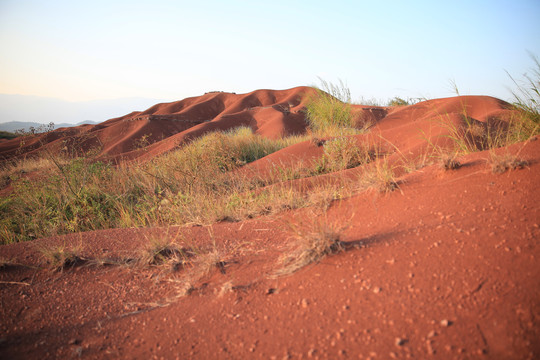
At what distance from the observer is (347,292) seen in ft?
5.61

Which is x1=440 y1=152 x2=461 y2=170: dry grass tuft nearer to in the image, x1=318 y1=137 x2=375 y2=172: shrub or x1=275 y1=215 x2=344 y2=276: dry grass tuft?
x1=275 y1=215 x2=344 y2=276: dry grass tuft

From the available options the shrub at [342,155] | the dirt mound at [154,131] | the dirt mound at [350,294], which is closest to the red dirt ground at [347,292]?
the dirt mound at [350,294]

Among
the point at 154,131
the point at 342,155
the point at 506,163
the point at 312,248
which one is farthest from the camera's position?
the point at 154,131

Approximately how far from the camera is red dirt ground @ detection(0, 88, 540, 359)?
1.39 m

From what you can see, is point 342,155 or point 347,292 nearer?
point 347,292

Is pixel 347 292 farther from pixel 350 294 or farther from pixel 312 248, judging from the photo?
pixel 312 248

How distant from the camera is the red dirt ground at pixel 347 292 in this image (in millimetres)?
1386

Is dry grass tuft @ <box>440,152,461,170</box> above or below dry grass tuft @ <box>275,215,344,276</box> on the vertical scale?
above

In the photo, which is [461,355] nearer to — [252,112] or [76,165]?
[76,165]

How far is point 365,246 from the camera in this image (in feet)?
6.85

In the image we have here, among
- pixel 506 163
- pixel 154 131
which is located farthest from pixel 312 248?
pixel 154 131

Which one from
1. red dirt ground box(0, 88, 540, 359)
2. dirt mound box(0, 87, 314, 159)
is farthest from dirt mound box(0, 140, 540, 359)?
dirt mound box(0, 87, 314, 159)

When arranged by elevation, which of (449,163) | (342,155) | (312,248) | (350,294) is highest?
(449,163)

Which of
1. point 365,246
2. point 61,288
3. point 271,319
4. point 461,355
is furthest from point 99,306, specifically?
point 461,355
